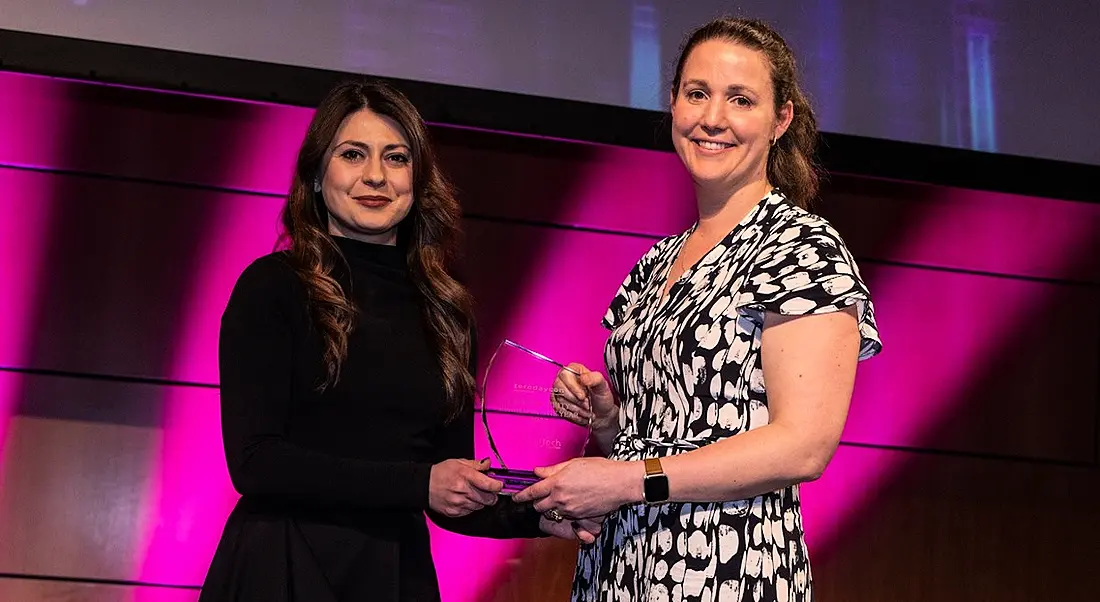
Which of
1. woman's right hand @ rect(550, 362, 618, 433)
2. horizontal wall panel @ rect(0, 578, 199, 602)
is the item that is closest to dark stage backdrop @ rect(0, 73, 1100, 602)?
horizontal wall panel @ rect(0, 578, 199, 602)

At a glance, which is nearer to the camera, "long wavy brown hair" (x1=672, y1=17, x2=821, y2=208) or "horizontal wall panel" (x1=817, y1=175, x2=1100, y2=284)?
"long wavy brown hair" (x1=672, y1=17, x2=821, y2=208)

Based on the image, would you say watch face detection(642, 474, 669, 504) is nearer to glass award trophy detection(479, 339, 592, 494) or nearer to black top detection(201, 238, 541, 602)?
glass award trophy detection(479, 339, 592, 494)

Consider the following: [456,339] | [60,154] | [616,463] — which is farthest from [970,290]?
[60,154]

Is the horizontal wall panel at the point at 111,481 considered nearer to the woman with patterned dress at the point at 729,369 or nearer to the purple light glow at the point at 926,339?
the purple light glow at the point at 926,339

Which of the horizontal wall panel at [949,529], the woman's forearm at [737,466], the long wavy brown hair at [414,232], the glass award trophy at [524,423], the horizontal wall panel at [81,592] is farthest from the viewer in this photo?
the horizontal wall panel at [949,529]

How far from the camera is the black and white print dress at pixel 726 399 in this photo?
1732mm

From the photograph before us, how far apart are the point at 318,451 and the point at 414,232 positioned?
0.49 m

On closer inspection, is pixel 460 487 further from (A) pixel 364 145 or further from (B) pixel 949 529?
(B) pixel 949 529

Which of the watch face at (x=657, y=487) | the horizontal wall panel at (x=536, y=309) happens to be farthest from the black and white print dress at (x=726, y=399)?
the horizontal wall panel at (x=536, y=309)

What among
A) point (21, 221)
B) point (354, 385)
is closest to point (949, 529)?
point (354, 385)

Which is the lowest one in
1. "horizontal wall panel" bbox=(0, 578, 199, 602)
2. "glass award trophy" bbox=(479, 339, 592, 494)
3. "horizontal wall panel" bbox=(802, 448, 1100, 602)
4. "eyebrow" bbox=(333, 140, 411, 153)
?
"horizontal wall panel" bbox=(0, 578, 199, 602)

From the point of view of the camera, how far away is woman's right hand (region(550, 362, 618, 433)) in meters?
2.04

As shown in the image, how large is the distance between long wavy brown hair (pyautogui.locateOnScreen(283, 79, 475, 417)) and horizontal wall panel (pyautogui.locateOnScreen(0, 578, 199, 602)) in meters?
1.58

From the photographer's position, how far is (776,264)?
174 cm
